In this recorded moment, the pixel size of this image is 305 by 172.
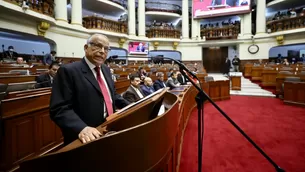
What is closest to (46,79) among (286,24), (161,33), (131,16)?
(131,16)

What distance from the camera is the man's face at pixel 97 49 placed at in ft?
4.21

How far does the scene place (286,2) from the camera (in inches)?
522

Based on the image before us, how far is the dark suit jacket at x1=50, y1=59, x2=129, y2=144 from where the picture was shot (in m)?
1.08

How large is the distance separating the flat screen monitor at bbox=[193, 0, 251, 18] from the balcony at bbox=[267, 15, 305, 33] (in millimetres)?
2053

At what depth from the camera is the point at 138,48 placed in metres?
14.6

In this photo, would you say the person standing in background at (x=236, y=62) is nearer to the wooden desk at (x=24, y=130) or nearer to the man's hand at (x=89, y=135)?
the wooden desk at (x=24, y=130)

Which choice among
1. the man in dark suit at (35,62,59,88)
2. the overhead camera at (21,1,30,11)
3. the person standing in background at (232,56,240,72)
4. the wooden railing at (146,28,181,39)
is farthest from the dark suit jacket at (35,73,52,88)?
the wooden railing at (146,28,181,39)

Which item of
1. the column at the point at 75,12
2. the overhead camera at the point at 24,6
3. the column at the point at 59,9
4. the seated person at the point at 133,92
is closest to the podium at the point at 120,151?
the seated person at the point at 133,92

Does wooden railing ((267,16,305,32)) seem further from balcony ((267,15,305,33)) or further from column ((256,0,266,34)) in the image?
column ((256,0,266,34))

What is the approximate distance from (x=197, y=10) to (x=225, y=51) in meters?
4.56

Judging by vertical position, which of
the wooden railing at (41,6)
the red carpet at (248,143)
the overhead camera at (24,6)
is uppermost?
the wooden railing at (41,6)

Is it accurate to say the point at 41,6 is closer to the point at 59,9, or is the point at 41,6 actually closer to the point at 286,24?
the point at 59,9

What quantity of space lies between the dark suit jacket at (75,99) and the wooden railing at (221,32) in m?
15.6

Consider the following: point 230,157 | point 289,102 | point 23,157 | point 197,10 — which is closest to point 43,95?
point 23,157
